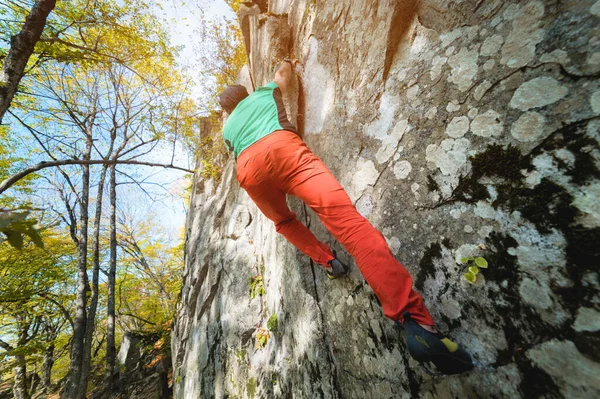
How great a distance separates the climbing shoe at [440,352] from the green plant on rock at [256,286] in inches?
131

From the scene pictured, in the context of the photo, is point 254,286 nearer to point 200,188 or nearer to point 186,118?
point 200,188

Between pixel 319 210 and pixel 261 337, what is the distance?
2.94m

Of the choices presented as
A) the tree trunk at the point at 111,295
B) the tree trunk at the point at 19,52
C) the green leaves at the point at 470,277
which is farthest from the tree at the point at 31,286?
the green leaves at the point at 470,277

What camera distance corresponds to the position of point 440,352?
4.10 feet

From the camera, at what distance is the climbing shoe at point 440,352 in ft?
4.11

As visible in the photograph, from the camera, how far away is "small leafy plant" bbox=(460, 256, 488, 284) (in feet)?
4.54

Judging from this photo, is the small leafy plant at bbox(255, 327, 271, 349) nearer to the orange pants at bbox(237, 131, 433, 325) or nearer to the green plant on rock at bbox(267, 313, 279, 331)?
the green plant on rock at bbox(267, 313, 279, 331)

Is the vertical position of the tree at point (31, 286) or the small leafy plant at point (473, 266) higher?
the small leafy plant at point (473, 266)

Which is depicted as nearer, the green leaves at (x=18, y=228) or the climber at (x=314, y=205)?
the green leaves at (x=18, y=228)

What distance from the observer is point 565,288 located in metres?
1.09

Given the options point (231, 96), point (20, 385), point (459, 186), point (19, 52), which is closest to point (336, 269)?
point (459, 186)

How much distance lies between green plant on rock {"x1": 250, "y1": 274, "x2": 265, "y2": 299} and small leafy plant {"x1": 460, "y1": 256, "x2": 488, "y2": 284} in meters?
3.51

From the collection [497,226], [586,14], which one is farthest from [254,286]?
[586,14]

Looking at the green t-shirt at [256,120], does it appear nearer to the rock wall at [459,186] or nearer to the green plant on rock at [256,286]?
the rock wall at [459,186]
